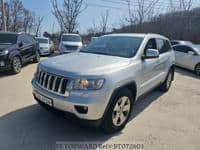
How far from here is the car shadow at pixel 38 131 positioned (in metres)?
3.25

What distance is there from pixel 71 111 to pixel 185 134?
213cm

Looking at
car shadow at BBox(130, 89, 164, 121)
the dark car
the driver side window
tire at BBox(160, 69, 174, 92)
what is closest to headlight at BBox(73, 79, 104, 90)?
car shadow at BBox(130, 89, 164, 121)

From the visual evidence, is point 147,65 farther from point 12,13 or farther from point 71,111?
point 12,13

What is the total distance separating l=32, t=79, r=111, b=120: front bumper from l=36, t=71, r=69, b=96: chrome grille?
0.28 feet

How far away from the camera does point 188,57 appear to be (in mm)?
10797

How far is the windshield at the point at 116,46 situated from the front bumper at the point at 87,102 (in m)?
1.26

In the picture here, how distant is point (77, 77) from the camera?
3088mm

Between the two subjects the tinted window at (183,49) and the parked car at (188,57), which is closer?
the parked car at (188,57)

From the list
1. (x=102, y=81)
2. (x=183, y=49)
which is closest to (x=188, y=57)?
(x=183, y=49)

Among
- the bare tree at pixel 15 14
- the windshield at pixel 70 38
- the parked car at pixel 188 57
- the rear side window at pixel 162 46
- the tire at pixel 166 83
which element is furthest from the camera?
the bare tree at pixel 15 14

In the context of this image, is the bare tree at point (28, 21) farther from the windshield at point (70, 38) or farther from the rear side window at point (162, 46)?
the rear side window at point (162, 46)

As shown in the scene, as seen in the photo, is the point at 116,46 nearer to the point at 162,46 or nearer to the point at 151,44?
the point at 151,44

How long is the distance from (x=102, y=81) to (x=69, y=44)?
11541mm

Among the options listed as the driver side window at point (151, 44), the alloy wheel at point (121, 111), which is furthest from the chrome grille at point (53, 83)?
the driver side window at point (151, 44)
